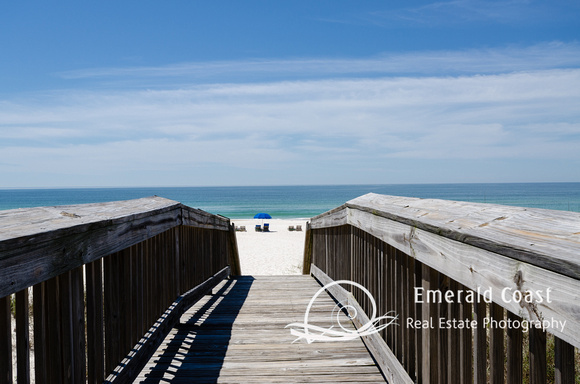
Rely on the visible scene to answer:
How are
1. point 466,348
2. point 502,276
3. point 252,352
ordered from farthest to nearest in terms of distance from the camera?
point 252,352 → point 466,348 → point 502,276

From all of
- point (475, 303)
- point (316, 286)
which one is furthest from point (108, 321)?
point (316, 286)

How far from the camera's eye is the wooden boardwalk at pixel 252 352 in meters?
2.98

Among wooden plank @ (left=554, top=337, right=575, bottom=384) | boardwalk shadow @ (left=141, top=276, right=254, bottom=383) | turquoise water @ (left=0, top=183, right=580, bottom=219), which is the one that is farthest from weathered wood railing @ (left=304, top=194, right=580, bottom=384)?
turquoise water @ (left=0, top=183, right=580, bottom=219)

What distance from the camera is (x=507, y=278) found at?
1.33m

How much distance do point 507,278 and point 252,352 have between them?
2.48 metres

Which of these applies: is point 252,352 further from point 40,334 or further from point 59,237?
point 59,237

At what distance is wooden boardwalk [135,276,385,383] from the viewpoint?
9.79 feet

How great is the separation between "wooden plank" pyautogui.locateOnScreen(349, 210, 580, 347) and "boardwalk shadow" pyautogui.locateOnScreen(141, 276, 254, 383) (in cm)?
173

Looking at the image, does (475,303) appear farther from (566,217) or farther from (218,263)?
(218,263)

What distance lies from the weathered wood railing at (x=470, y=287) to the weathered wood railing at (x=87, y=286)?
1518 mm

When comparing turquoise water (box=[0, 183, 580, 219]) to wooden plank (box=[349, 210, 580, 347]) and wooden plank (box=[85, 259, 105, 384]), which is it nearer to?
wooden plank (box=[349, 210, 580, 347])

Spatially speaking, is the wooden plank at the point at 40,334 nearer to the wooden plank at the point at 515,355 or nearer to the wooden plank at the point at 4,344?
the wooden plank at the point at 4,344

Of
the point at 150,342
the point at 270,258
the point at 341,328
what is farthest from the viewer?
the point at 270,258

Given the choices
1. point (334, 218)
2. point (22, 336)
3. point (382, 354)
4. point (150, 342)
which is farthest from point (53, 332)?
point (334, 218)
